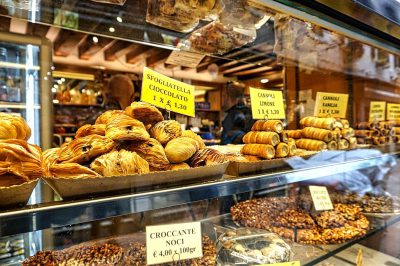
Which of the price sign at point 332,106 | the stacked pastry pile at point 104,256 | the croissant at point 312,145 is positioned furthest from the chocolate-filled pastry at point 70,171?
the price sign at point 332,106

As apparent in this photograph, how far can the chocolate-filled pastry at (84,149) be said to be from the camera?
2.03ft

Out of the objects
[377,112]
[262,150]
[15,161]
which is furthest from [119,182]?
[377,112]

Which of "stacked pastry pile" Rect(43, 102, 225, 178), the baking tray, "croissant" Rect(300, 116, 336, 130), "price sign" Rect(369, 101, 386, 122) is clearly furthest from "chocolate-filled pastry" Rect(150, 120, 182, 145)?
"price sign" Rect(369, 101, 386, 122)

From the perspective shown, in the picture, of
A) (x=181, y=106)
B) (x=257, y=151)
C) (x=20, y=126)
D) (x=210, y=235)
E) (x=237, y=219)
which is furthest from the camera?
(x=237, y=219)

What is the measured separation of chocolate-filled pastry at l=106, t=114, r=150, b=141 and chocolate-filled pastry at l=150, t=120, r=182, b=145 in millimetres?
66

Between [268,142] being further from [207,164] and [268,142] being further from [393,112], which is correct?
[393,112]

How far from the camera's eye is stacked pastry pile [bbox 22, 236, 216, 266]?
0.82m

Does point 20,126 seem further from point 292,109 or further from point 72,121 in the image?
point 72,121

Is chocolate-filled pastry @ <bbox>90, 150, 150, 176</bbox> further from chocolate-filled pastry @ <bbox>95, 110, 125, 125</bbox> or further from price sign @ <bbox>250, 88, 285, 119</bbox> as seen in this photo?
price sign @ <bbox>250, 88, 285, 119</bbox>

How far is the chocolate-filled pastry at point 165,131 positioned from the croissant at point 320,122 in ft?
2.64

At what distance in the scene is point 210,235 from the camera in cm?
118

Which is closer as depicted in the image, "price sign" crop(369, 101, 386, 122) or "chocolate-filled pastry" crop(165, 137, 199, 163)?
"chocolate-filled pastry" crop(165, 137, 199, 163)

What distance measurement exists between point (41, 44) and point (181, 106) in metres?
1.63

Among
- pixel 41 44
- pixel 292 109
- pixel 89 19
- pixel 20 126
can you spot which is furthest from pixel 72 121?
pixel 20 126
